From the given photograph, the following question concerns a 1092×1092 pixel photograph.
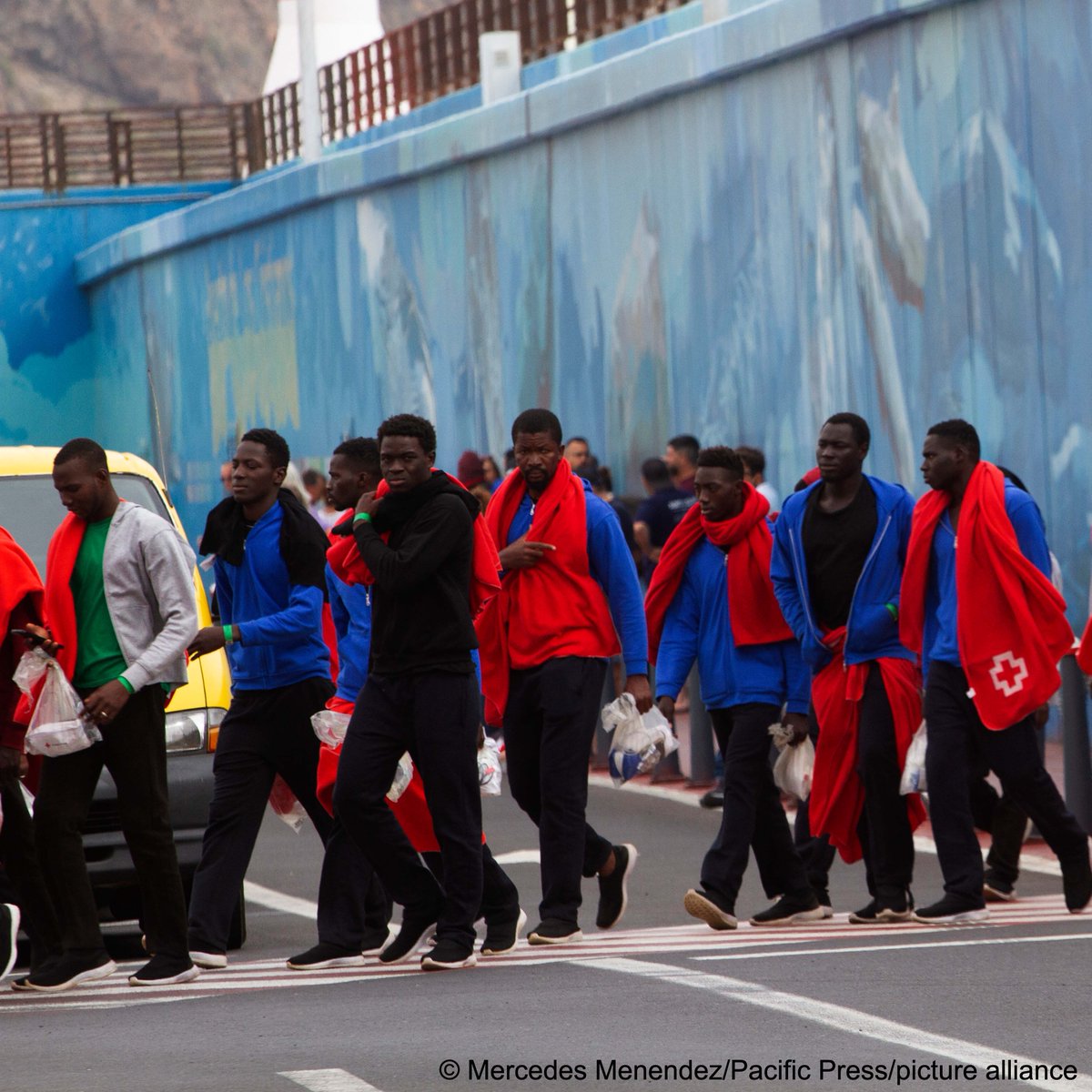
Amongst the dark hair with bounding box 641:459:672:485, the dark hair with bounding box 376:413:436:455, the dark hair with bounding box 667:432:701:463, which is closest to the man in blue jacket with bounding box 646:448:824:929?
the dark hair with bounding box 376:413:436:455

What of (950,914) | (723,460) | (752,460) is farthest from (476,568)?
(752,460)

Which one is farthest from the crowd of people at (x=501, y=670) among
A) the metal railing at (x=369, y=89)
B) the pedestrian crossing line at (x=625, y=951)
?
the metal railing at (x=369, y=89)

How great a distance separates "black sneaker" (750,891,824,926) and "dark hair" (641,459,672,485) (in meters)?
8.22

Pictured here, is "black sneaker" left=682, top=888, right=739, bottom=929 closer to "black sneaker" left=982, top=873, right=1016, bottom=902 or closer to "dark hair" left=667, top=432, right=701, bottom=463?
"black sneaker" left=982, top=873, right=1016, bottom=902

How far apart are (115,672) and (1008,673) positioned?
315cm

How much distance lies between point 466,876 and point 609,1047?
1994 millimetres

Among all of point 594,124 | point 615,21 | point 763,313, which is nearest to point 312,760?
point 763,313

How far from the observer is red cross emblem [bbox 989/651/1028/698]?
927cm

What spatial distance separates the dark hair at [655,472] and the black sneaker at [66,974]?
32.0 ft

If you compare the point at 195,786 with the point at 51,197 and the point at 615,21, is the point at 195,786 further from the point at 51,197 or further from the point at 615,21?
the point at 51,197

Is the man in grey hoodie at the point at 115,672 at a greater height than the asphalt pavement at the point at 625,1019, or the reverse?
the man in grey hoodie at the point at 115,672

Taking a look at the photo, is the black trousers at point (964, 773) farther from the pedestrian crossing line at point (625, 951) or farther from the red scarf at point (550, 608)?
the red scarf at point (550, 608)

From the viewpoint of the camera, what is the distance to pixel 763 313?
20125 millimetres

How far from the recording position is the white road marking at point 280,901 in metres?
11.3
